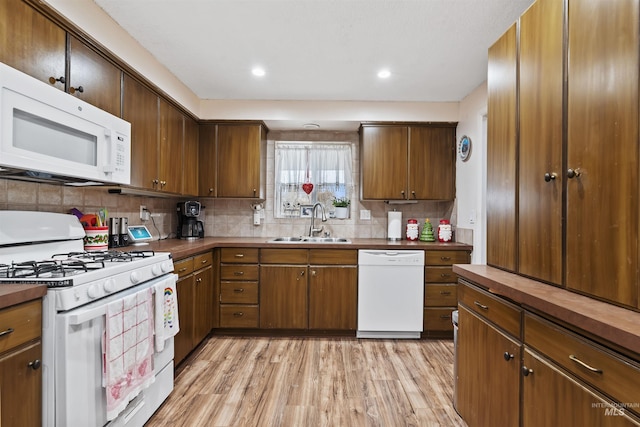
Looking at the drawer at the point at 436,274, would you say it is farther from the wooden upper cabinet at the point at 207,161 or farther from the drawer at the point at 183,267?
the wooden upper cabinet at the point at 207,161

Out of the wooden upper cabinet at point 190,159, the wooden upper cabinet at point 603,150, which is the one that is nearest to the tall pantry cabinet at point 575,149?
the wooden upper cabinet at point 603,150

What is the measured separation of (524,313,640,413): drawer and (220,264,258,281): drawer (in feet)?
8.10

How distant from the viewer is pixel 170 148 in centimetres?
285

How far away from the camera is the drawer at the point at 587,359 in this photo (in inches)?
32.4

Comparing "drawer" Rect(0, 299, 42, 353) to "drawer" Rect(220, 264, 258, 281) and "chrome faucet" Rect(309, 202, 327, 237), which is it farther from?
"chrome faucet" Rect(309, 202, 327, 237)

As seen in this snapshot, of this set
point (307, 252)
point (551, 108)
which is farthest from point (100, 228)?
point (551, 108)

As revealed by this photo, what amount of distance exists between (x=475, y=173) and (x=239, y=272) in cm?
247

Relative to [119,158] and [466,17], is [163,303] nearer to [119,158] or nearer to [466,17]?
[119,158]

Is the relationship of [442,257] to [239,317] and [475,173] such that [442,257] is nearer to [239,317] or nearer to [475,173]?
[475,173]

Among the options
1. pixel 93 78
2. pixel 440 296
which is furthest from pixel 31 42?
pixel 440 296

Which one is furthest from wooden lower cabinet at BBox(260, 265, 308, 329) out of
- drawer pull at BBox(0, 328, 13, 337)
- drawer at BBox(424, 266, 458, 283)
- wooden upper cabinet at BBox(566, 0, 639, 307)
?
wooden upper cabinet at BBox(566, 0, 639, 307)

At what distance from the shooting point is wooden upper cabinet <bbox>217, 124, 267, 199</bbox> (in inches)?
139

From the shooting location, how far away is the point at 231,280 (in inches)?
127

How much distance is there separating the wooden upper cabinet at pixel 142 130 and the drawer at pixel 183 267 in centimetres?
62
